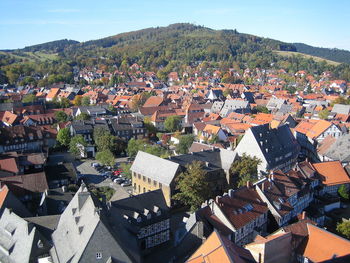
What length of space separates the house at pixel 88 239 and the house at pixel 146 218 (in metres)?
5.03

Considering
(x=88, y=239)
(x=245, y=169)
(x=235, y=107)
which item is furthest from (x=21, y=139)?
(x=235, y=107)

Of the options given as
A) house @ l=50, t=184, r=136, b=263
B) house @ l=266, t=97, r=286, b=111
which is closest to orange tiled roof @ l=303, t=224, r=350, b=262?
house @ l=50, t=184, r=136, b=263

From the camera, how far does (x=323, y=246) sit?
97.1 ft

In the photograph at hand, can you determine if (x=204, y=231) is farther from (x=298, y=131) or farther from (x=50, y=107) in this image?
(x=50, y=107)

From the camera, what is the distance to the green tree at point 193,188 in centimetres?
3981

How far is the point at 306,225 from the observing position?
3169cm

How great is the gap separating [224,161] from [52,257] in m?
27.5

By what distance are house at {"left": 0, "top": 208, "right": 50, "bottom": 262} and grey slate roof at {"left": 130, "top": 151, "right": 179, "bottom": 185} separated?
18.2m

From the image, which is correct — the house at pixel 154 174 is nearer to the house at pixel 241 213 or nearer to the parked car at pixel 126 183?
the parked car at pixel 126 183

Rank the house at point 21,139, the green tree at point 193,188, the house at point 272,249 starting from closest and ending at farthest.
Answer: the house at point 272,249 → the green tree at point 193,188 → the house at point 21,139

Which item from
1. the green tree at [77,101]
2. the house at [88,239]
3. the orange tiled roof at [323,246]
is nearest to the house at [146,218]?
the house at [88,239]

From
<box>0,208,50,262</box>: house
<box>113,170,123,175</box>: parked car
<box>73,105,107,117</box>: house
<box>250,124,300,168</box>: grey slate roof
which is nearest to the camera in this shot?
<box>0,208,50,262</box>: house

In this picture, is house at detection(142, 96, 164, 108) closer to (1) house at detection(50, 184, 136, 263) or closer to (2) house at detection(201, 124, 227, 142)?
(2) house at detection(201, 124, 227, 142)

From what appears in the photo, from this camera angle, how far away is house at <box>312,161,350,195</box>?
1834 inches
